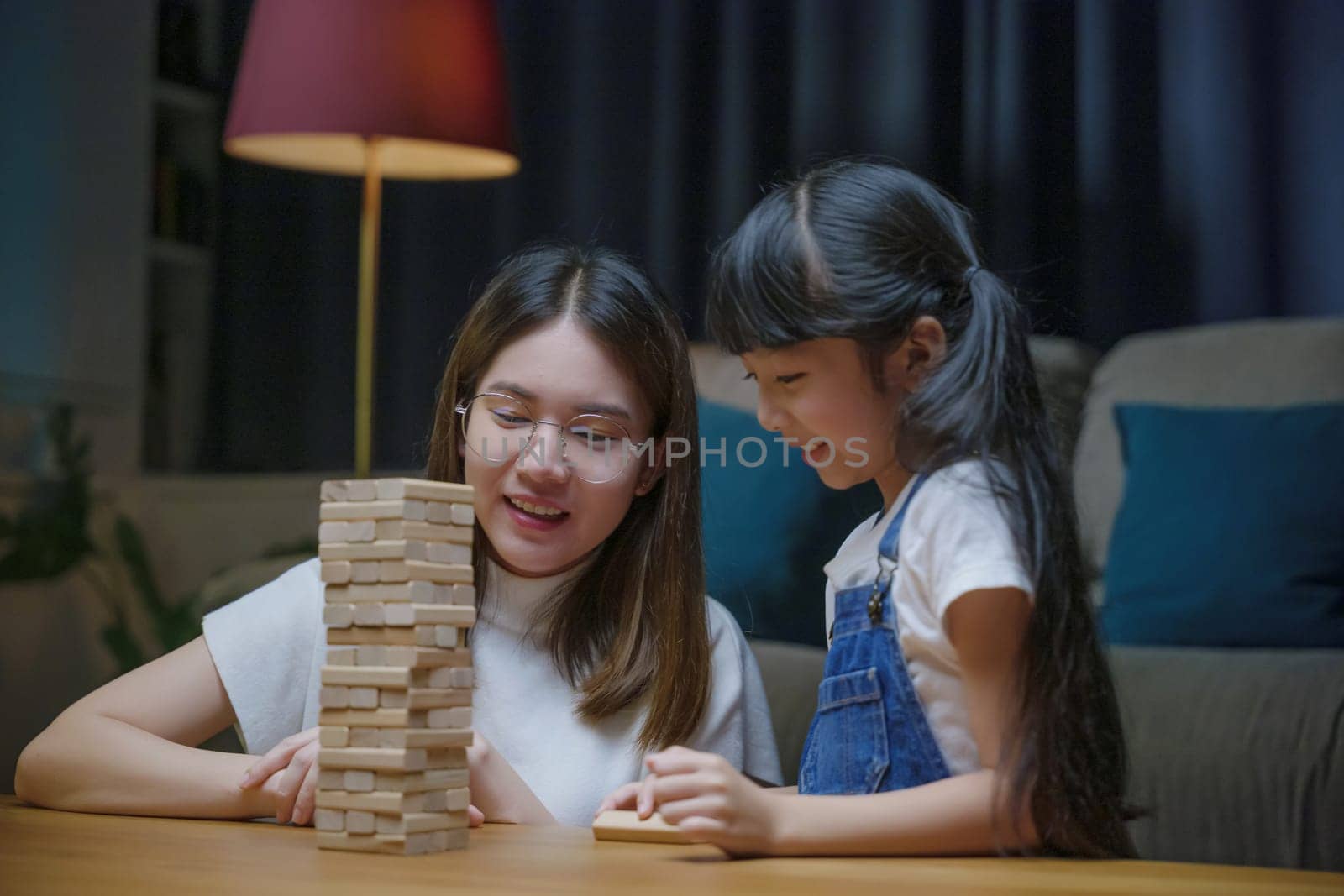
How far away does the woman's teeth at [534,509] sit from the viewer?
115cm

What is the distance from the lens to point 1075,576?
31.2 inches

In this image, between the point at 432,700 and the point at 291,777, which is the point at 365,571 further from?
the point at 291,777

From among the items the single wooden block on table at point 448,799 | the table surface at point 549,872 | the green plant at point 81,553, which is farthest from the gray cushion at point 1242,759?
the green plant at point 81,553

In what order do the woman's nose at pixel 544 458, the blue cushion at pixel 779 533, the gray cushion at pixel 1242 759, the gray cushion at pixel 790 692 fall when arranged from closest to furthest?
the woman's nose at pixel 544 458 → the gray cushion at pixel 1242 759 → the gray cushion at pixel 790 692 → the blue cushion at pixel 779 533

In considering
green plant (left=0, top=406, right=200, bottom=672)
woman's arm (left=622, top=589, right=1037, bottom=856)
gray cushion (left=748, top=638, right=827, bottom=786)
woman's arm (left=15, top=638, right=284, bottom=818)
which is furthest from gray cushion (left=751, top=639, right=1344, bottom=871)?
green plant (left=0, top=406, right=200, bottom=672)

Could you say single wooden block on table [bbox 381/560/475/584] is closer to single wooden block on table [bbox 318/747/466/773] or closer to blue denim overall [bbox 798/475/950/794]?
single wooden block on table [bbox 318/747/466/773]

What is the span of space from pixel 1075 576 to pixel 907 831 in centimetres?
17

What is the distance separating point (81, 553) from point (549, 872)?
271cm

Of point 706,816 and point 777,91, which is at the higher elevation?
point 777,91

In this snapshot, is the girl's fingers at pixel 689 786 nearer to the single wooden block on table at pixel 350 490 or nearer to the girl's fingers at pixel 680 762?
the girl's fingers at pixel 680 762

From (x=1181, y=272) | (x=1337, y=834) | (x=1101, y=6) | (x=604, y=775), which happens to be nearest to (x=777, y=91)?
(x=1101, y=6)

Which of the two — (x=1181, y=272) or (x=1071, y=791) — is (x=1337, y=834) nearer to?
(x=1071, y=791)

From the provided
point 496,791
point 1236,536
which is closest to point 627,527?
point 496,791

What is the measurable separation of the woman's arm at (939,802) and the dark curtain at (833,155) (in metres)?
1.56
